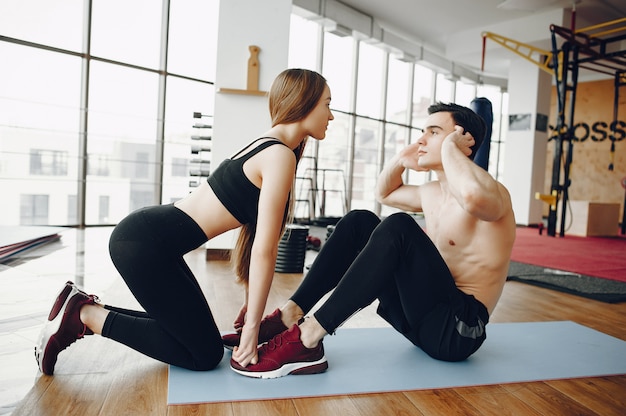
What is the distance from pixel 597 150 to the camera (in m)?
10.8

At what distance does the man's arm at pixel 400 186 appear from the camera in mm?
1830

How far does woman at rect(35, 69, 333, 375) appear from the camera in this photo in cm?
138

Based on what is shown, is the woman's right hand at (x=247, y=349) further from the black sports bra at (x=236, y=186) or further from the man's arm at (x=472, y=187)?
the man's arm at (x=472, y=187)

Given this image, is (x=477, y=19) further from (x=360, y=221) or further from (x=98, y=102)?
(x=360, y=221)

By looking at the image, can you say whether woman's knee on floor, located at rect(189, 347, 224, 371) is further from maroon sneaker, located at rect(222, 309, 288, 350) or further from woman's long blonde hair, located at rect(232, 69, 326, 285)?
woman's long blonde hair, located at rect(232, 69, 326, 285)

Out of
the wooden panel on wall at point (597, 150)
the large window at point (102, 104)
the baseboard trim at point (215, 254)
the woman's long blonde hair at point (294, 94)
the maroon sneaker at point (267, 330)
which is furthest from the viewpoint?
the wooden panel on wall at point (597, 150)

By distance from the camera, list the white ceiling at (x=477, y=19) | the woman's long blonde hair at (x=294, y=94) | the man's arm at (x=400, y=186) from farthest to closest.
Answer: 1. the white ceiling at (x=477, y=19)
2. the man's arm at (x=400, y=186)
3. the woman's long blonde hair at (x=294, y=94)

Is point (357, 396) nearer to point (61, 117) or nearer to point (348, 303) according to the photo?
point (348, 303)

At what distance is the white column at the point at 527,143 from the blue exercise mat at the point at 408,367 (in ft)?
23.7

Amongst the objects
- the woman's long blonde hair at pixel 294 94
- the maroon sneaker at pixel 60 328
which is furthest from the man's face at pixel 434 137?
the maroon sneaker at pixel 60 328

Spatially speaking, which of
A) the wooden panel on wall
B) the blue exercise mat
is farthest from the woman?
the wooden panel on wall

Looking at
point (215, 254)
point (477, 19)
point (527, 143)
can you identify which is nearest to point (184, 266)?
point (215, 254)

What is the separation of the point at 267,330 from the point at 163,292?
0.41 meters

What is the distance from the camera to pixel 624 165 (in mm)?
10297
